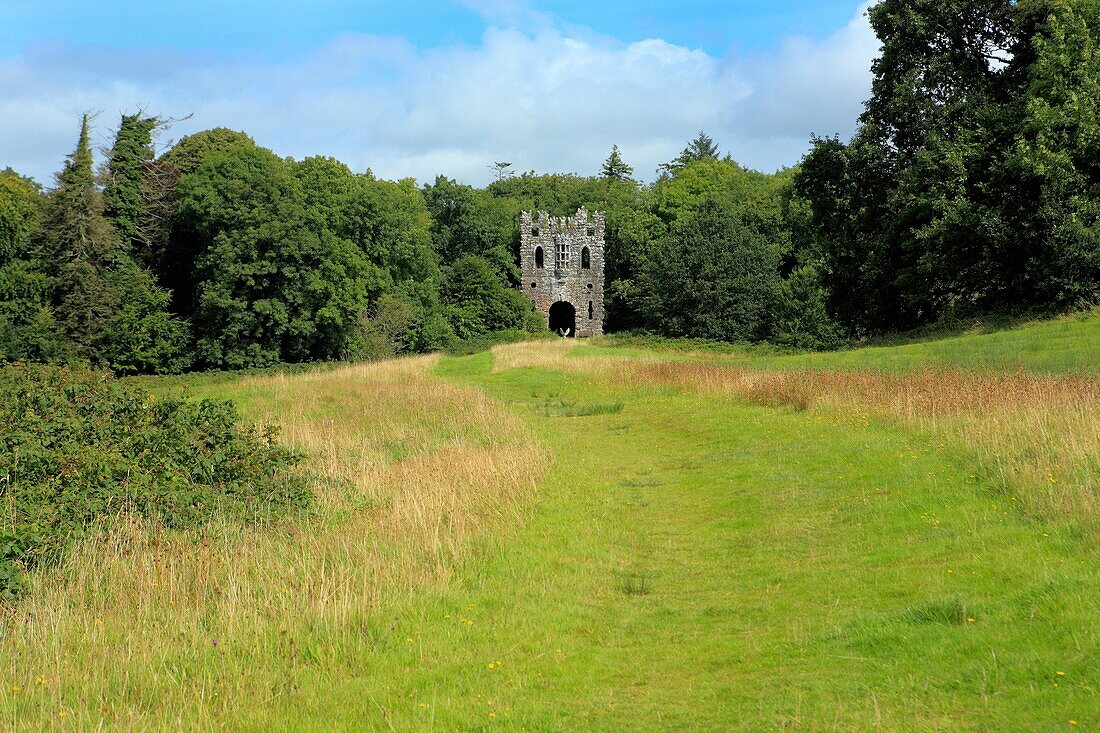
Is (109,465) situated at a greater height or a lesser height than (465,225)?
lesser

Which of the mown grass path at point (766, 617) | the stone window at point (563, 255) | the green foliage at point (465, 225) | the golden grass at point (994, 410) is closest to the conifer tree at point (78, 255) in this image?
the green foliage at point (465, 225)

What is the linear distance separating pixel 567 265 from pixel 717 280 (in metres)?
17.1

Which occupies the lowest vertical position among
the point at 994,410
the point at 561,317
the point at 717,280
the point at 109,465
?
the point at 109,465

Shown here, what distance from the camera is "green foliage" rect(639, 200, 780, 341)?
63.3m

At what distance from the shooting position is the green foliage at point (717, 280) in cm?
6328

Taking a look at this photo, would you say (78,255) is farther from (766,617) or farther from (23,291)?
(766,617)

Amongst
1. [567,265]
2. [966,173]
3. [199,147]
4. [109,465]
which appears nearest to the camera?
[109,465]

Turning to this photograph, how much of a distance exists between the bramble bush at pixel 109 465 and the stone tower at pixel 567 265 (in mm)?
64011

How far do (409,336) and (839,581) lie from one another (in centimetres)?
5584

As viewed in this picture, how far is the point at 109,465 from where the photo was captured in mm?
10320

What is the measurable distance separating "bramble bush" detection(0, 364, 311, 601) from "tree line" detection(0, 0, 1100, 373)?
6054mm

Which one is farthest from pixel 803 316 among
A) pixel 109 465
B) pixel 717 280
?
pixel 109 465

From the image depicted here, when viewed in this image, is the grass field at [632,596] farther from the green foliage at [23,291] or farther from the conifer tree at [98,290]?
the conifer tree at [98,290]

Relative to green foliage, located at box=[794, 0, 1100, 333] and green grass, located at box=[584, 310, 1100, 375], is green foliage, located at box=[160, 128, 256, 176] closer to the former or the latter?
green foliage, located at box=[794, 0, 1100, 333]
